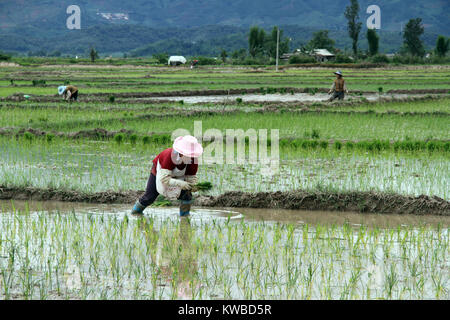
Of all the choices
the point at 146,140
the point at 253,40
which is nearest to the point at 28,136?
the point at 146,140

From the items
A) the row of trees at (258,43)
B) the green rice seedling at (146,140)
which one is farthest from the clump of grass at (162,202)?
the row of trees at (258,43)

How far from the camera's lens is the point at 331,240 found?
179 inches

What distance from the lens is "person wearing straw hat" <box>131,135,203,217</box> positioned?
463cm

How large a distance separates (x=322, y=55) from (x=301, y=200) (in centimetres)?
5790

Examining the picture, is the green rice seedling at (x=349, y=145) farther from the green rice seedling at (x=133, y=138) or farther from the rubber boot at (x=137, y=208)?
the rubber boot at (x=137, y=208)

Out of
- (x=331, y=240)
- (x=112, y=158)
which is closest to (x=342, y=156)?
(x=112, y=158)

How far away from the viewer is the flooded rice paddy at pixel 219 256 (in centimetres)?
351

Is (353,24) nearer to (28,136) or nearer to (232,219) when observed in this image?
(28,136)

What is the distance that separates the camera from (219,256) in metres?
4.16

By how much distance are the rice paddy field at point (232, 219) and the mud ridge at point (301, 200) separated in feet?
0.04

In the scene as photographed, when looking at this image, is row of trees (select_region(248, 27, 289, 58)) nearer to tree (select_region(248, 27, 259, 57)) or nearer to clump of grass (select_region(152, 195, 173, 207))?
tree (select_region(248, 27, 259, 57))

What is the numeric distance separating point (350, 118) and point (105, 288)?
9.05 metres

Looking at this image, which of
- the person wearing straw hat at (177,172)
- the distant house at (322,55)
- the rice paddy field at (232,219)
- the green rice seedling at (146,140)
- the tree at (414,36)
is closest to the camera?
the rice paddy field at (232,219)

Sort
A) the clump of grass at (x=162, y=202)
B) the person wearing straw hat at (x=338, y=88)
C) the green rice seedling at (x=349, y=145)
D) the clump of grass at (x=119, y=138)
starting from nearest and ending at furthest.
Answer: the clump of grass at (x=162, y=202) < the green rice seedling at (x=349, y=145) < the clump of grass at (x=119, y=138) < the person wearing straw hat at (x=338, y=88)
